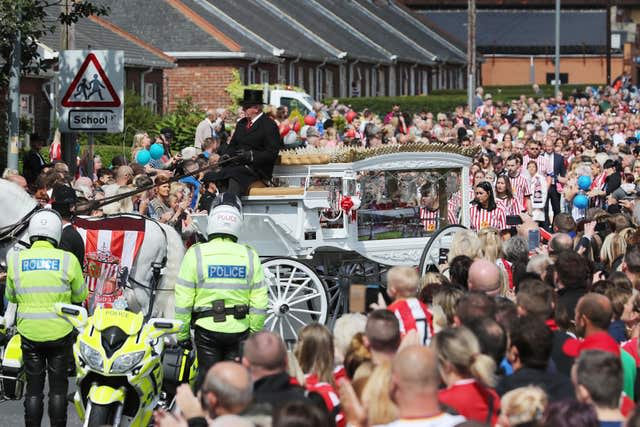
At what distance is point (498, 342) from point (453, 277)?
311 cm

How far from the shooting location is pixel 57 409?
10.2 metres

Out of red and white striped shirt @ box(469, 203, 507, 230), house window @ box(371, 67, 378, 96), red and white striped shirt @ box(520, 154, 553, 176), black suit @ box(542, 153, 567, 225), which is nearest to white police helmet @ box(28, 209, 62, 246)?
red and white striped shirt @ box(469, 203, 507, 230)

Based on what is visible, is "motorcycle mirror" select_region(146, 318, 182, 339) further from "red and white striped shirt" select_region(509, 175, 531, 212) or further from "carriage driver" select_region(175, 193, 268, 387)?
"red and white striped shirt" select_region(509, 175, 531, 212)

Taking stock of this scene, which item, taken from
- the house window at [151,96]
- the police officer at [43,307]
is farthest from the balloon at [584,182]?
the house window at [151,96]

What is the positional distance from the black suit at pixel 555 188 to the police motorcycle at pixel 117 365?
14197 mm

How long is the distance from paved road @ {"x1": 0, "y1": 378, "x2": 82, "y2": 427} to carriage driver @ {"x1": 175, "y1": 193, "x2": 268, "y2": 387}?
1690 mm

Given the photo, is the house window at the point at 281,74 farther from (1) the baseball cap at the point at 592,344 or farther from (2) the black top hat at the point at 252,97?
(1) the baseball cap at the point at 592,344

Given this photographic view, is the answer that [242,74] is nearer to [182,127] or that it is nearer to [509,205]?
[182,127]

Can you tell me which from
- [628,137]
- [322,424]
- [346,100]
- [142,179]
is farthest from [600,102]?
[322,424]

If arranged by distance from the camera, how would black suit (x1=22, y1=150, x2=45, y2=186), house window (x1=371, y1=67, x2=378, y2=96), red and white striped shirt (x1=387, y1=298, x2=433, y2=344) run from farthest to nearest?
1. house window (x1=371, y1=67, x2=378, y2=96)
2. black suit (x1=22, y1=150, x2=45, y2=186)
3. red and white striped shirt (x1=387, y1=298, x2=433, y2=344)

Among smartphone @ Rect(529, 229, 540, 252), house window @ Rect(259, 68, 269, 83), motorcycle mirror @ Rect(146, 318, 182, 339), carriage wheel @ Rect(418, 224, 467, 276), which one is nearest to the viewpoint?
motorcycle mirror @ Rect(146, 318, 182, 339)

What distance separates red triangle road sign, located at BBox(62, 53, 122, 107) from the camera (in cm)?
1566

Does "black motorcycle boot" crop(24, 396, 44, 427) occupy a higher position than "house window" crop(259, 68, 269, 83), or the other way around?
"house window" crop(259, 68, 269, 83)

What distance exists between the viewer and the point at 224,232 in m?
10.3
